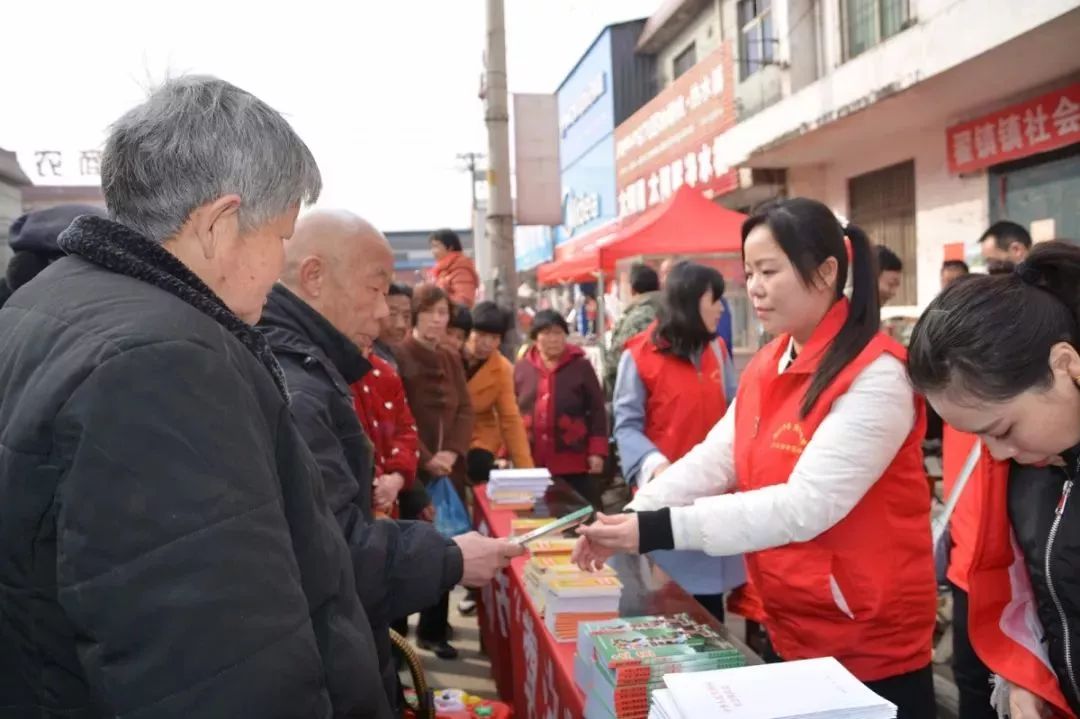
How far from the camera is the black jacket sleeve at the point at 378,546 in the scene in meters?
1.60

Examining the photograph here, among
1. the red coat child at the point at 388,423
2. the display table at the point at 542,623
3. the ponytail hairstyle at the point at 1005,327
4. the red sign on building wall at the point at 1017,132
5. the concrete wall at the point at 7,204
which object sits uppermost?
the red sign on building wall at the point at 1017,132

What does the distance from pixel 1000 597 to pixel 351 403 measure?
141cm

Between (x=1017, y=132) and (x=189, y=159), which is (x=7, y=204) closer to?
(x=189, y=159)

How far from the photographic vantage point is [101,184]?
1.04m

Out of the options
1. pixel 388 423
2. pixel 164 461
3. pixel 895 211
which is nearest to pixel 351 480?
pixel 164 461

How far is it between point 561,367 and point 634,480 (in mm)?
1497

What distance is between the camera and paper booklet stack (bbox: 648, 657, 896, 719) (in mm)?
1154

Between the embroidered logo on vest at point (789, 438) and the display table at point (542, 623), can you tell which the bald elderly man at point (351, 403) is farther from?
the embroidered logo on vest at point (789, 438)

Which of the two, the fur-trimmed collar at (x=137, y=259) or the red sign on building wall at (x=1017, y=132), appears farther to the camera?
the red sign on building wall at (x=1017, y=132)

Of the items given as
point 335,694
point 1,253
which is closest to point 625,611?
point 335,694

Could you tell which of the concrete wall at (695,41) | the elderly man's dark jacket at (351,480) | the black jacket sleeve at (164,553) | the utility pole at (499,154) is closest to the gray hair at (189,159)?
the black jacket sleeve at (164,553)

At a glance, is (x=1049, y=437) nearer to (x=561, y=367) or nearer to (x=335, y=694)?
(x=335, y=694)

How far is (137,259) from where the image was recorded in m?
0.92

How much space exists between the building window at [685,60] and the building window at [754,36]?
89.1 inches
